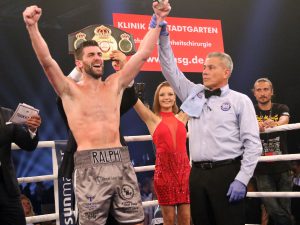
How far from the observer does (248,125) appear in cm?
247

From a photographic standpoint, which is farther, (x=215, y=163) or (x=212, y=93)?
(x=212, y=93)

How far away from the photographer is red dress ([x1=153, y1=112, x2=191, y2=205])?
3240 mm

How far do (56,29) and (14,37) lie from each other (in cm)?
55

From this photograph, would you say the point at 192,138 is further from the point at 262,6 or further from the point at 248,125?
the point at 262,6

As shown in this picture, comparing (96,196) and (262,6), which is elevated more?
(262,6)

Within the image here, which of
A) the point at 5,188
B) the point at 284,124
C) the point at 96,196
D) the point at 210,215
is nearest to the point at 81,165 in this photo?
the point at 96,196

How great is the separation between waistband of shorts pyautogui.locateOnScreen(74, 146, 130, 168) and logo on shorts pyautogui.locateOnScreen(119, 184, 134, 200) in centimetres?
13

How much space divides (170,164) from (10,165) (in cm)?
113

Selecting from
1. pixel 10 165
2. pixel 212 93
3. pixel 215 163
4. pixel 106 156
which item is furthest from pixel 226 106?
pixel 10 165

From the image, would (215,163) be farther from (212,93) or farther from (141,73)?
(141,73)

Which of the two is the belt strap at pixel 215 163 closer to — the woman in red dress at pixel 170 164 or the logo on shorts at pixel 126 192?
the logo on shorts at pixel 126 192

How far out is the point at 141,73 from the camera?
6.98 m

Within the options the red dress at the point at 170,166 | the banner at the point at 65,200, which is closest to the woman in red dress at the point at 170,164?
the red dress at the point at 170,166

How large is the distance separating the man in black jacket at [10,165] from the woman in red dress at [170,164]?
91 centimetres
